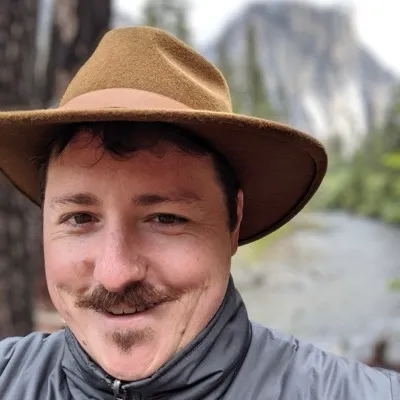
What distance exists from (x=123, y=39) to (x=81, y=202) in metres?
0.39

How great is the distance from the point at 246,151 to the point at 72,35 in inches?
133

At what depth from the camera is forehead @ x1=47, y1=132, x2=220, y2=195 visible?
1.09 meters

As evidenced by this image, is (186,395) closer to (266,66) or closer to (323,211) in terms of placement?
(323,211)

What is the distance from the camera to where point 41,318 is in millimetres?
5094

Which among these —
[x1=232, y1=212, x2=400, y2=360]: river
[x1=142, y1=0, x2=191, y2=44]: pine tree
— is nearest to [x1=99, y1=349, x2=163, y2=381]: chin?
[x1=232, y1=212, x2=400, y2=360]: river

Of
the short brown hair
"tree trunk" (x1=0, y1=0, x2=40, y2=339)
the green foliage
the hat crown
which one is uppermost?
the hat crown

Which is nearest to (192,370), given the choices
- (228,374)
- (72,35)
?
(228,374)

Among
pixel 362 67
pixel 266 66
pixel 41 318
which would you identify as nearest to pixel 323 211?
pixel 41 318

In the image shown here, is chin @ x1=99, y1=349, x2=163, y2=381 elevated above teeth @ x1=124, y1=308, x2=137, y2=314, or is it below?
below

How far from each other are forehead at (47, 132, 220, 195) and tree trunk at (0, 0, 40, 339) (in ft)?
5.73

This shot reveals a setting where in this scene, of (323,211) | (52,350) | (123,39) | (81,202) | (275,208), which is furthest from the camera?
(323,211)

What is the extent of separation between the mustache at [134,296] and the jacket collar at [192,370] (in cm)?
11

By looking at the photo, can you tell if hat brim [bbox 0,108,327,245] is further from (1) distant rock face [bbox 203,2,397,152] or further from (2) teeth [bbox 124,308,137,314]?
(1) distant rock face [bbox 203,2,397,152]

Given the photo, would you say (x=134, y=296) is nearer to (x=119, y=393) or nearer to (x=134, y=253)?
(x=134, y=253)
